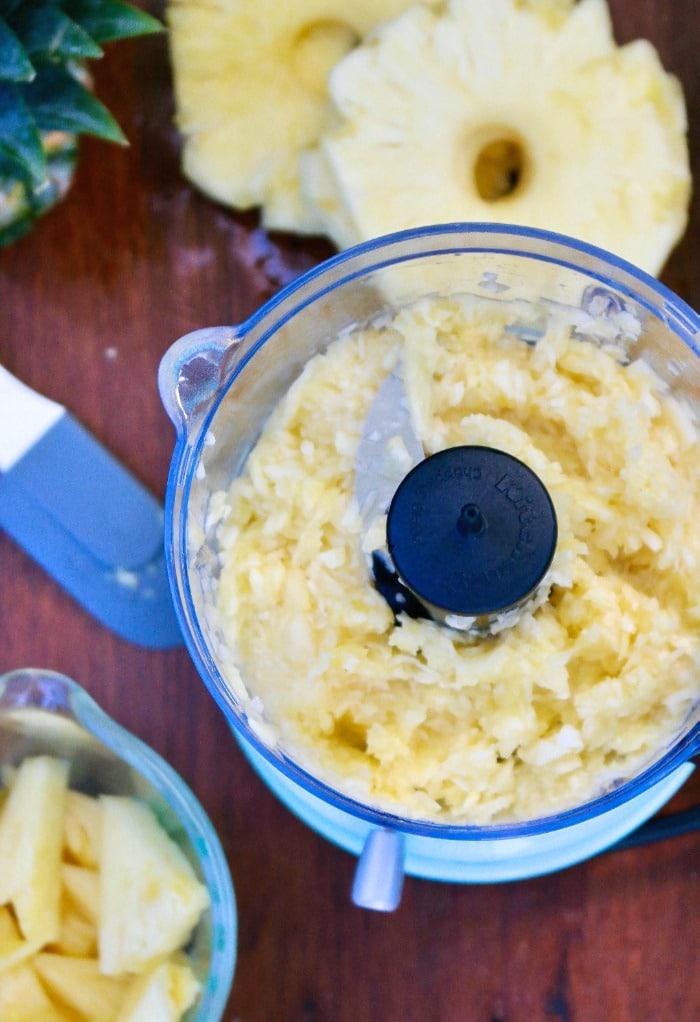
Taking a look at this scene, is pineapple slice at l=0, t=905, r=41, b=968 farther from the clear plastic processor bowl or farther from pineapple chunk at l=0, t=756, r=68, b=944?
the clear plastic processor bowl

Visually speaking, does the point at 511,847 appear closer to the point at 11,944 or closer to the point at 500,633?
the point at 500,633

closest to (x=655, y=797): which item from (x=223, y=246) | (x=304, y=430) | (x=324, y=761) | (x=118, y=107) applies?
(x=324, y=761)

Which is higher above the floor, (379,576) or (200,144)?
(200,144)

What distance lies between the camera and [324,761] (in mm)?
629

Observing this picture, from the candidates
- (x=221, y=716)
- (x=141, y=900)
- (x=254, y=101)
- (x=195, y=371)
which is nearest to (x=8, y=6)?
(x=254, y=101)

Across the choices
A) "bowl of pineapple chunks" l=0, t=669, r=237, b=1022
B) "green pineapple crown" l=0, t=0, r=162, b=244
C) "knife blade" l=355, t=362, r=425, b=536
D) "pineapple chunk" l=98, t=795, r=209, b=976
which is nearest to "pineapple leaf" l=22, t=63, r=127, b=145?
"green pineapple crown" l=0, t=0, r=162, b=244

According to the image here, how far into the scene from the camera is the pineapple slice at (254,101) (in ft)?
2.68

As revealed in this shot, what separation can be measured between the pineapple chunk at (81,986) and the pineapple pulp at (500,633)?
0.27 m

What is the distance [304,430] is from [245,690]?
180 millimetres

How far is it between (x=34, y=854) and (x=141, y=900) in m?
0.09

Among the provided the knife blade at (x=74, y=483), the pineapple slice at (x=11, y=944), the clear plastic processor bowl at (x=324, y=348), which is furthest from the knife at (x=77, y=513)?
the pineapple slice at (x=11, y=944)

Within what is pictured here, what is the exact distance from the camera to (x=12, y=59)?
0.69 metres

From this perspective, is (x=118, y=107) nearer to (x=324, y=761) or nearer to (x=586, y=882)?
(x=324, y=761)

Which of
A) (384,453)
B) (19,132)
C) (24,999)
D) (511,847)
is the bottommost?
(511,847)
